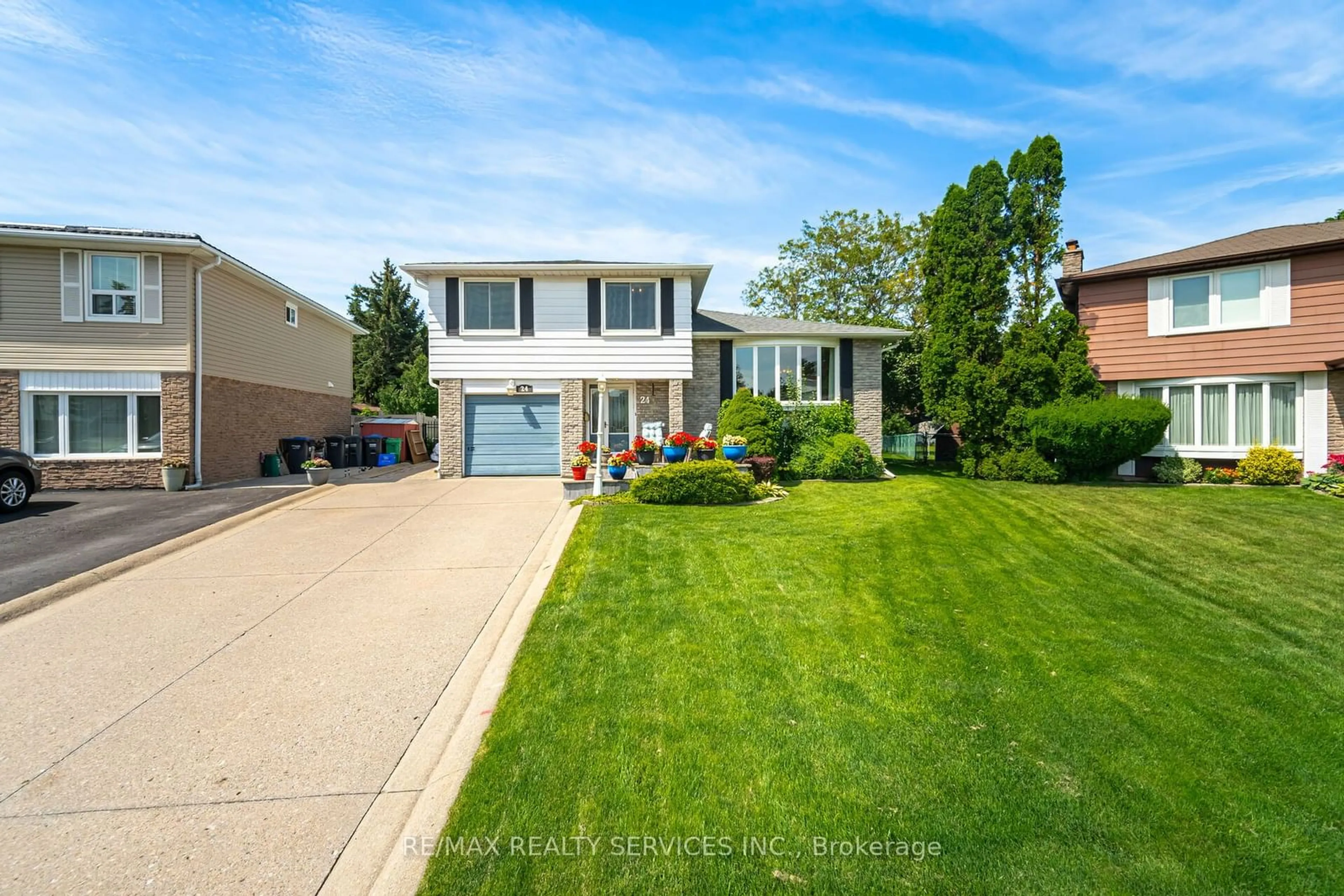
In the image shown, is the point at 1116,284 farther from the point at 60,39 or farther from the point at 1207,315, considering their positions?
the point at 60,39

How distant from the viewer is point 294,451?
16.9 metres

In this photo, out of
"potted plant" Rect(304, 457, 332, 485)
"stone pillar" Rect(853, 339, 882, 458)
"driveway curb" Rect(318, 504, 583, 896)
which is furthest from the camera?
"stone pillar" Rect(853, 339, 882, 458)

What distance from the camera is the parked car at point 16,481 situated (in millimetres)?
10383

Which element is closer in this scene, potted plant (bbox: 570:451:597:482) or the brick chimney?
potted plant (bbox: 570:451:597:482)

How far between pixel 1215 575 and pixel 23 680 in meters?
11.5

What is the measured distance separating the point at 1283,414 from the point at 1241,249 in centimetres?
404

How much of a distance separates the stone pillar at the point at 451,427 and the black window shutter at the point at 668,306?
5511 millimetres

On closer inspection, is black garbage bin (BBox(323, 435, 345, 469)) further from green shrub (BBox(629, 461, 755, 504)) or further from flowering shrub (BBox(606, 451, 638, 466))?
green shrub (BBox(629, 461, 755, 504))

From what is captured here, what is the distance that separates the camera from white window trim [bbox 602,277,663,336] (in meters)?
15.2

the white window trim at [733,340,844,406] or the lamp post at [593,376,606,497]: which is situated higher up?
the white window trim at [733,340,844,406]

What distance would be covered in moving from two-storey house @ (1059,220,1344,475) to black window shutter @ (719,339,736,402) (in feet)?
30.6

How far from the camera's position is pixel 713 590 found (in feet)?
19.3

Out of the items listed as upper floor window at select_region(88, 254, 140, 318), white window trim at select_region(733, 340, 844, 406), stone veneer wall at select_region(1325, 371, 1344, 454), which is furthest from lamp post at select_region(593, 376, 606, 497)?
stone veneer wall at select_region(1325, 371, 1344, 454)

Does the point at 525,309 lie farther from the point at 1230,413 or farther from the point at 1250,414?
the point at 1250,414
